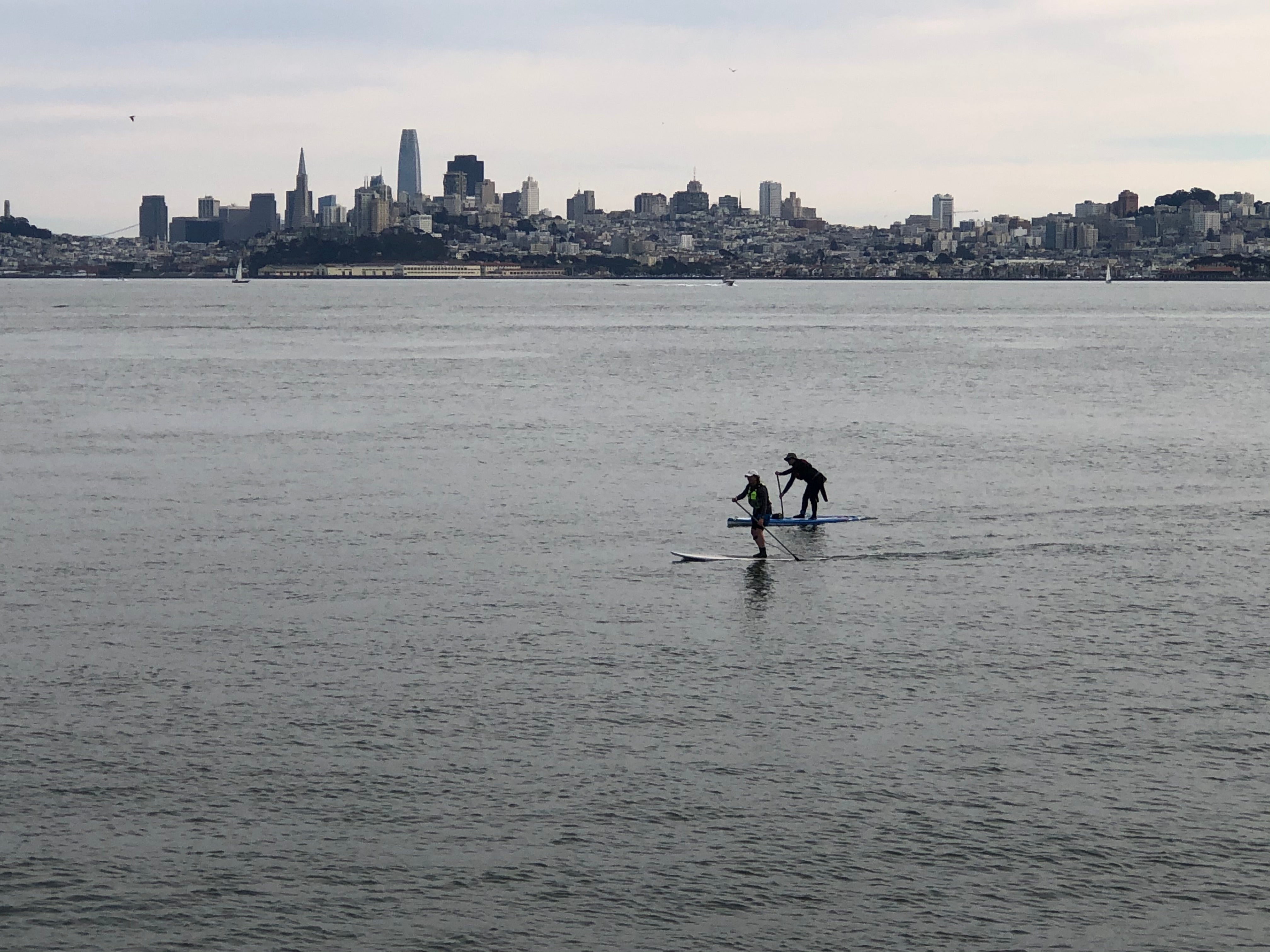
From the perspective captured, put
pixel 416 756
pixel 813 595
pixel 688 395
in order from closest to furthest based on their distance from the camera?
1. pixel 416 756
2. pixel 813 595
3. pixel 688 395

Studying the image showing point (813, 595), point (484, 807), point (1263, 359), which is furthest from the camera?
point (1263, 359)

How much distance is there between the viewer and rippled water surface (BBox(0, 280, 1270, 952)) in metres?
17.8

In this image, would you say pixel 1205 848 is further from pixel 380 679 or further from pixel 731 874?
pixel 380 679

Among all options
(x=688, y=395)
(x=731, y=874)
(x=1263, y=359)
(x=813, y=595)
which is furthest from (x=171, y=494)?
(x=1263, y=359)

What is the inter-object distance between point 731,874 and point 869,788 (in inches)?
120

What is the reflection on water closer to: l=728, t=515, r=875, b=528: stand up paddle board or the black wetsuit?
l=728, t=515, r=875, b=528: stand up paddle board

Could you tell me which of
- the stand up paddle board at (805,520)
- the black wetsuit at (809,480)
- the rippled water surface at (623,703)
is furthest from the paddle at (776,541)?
the black wetsuit at (809,480)

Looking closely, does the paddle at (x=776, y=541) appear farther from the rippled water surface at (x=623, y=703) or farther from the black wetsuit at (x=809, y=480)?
the black wetsuit at (x=809, y=480)

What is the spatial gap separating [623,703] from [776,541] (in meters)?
13.1

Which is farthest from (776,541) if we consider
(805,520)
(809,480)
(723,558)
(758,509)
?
(809,480)

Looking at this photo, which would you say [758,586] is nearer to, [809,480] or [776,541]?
[776,541]

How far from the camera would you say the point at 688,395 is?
8025 cm

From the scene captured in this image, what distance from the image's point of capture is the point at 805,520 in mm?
39688

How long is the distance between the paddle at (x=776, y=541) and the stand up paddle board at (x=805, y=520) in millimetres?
201
